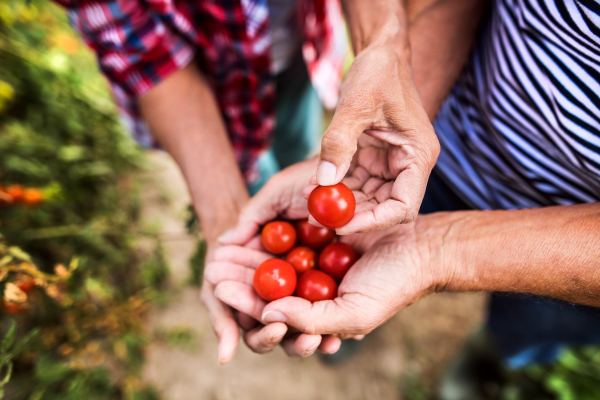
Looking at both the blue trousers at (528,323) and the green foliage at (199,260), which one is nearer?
the blue trousers at (528,323)

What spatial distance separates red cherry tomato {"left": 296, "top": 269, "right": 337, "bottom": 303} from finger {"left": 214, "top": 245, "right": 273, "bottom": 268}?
0.25 metres

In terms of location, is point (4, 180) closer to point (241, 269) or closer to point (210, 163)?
point (210, 163)

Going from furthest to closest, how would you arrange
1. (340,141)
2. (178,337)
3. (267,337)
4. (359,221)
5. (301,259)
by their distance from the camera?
(178,337), (301,259), (267,337), (359,221), (340,141)

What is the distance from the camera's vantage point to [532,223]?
1.15 meters

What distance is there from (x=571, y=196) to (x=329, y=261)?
0.97m

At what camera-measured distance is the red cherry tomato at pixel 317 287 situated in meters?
1.37

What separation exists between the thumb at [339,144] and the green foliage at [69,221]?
1.70 metres

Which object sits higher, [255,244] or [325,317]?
[255,244]

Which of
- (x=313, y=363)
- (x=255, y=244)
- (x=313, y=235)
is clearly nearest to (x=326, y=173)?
(x=313, y=235)

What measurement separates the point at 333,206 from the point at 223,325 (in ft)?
2.26

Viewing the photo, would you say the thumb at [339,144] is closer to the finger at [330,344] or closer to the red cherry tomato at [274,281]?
the red cherry tomato at [274,281]

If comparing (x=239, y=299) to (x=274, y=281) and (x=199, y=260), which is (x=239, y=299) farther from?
(x=199, y=260)

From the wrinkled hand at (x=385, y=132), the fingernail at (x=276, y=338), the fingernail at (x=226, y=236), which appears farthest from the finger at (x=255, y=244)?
the wrinkled hand at (x=385, y=132)

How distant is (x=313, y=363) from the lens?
2510mm
